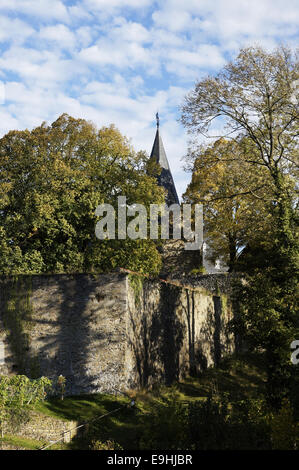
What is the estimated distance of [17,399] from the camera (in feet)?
41.8

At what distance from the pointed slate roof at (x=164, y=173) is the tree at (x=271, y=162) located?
1819 cm

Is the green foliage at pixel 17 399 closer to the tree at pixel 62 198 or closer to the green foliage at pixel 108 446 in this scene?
the green foliage at pixel 108 446

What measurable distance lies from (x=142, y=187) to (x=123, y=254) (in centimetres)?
435

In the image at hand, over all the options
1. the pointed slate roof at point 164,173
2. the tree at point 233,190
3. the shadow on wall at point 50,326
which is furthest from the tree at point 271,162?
the pointed slate roof at point 164,173

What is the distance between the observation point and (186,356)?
1933 centimetres

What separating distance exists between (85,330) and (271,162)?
945cm

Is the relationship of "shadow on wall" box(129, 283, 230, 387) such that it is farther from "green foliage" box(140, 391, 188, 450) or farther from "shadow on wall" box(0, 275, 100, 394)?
"green foliage" box(140, 391, 188, 450)

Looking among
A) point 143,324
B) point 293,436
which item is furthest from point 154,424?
point 143,324

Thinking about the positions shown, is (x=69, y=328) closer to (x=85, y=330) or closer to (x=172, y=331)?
(x=85, y=330)

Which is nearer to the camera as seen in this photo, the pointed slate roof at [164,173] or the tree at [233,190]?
the tree at [233,190]

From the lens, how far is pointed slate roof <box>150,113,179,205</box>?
38.1 m

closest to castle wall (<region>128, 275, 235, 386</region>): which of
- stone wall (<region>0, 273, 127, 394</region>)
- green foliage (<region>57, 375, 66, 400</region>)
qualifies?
stone wall (<region>0, 273, 127, 394</region>)

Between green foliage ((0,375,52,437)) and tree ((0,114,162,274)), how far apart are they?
31.8 ft

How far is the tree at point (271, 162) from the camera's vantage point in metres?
14.7
